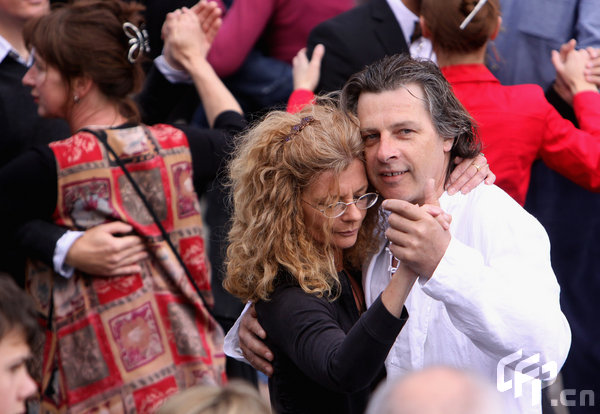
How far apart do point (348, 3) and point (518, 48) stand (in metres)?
1.02

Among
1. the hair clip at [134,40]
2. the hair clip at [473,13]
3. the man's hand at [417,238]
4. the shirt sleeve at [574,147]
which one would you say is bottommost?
the shirt sleeve at [574,147]

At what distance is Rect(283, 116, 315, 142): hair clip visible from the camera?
2752 millimetres

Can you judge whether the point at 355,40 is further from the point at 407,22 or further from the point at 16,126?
the point at 16,126

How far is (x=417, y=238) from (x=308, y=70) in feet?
5.86

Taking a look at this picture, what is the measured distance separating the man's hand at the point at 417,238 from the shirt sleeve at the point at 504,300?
3cm

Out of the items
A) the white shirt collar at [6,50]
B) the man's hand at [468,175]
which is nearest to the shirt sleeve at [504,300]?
the man's hand at [468,175]

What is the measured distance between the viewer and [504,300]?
7.66 ft

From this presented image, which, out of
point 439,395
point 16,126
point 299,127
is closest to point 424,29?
point 299,127

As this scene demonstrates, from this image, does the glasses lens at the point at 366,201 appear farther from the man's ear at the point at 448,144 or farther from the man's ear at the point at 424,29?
the man's ear at the point at 424,29

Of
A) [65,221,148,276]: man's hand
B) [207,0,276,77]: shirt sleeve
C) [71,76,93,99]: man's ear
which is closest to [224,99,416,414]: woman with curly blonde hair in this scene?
[65,221,148,276]: man's hand

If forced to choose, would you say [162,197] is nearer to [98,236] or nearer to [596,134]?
[98,236]

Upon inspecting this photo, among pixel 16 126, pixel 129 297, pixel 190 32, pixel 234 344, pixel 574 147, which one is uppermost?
pixel 190 32

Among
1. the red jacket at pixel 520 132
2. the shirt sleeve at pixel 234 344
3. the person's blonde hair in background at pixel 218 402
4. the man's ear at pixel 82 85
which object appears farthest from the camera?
the man's ear at pixel 82 85

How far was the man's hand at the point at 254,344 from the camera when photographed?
2.73 meters
